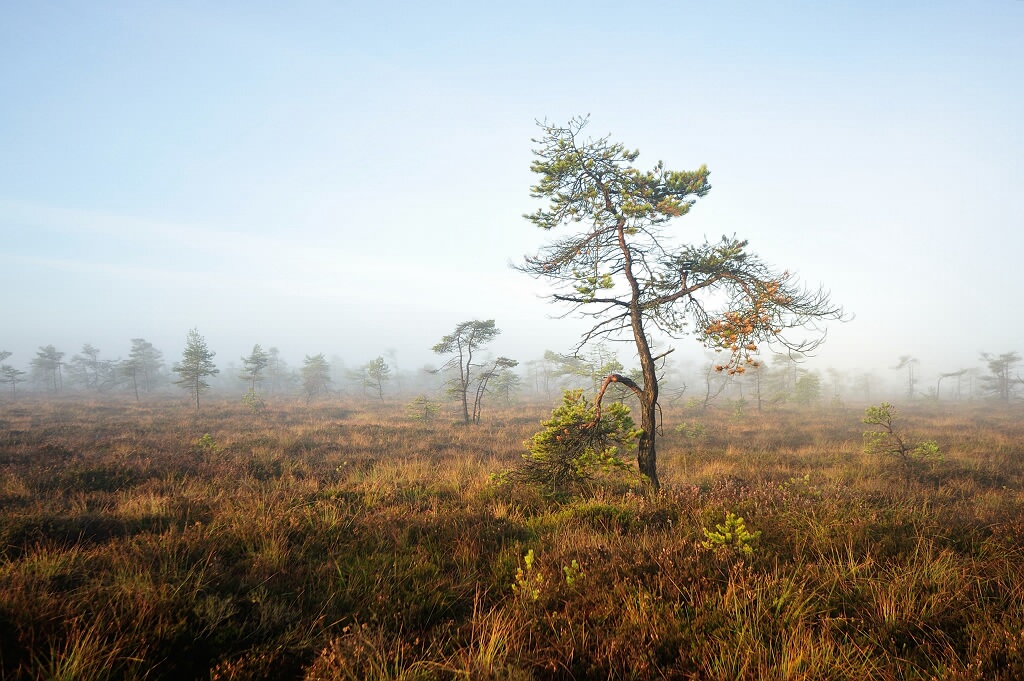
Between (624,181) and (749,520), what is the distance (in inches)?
213

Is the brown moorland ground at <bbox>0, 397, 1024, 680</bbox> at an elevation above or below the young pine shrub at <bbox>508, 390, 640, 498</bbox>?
below

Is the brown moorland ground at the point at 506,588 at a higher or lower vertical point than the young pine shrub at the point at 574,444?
lower

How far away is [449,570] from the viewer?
11.9 ft

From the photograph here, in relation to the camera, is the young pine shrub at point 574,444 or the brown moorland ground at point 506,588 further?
the young pine shrub at point 574,444

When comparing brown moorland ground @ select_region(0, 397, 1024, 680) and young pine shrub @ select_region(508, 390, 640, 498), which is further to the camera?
young pine shrub @ select_region(508, 390, 640, 498)

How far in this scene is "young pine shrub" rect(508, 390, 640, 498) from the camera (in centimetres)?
594

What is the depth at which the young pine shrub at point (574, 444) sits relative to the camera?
594 cm

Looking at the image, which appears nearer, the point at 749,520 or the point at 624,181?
the point at 749,520

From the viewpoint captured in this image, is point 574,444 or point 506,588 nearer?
point 506,588

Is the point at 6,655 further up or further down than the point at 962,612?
further up

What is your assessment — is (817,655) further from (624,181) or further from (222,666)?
(624,181)

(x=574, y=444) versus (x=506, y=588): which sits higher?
(x=574, y=444)

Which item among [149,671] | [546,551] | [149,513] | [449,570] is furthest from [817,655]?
[149,513]

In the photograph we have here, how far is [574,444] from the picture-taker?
615cm
